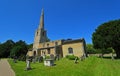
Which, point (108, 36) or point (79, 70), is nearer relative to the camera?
point (79, 70)

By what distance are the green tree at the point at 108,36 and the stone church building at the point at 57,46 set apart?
18.6ft

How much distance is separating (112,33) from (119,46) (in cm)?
378

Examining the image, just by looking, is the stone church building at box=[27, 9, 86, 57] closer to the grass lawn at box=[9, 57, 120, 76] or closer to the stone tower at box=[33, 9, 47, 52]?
the stone tower at box=[33, 9, 47, 52]

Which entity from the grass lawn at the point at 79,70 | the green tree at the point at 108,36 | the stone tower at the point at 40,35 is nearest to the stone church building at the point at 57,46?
the stone tower at the point at 40,35

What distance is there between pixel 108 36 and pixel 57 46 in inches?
751

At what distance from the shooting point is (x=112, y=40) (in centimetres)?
3177

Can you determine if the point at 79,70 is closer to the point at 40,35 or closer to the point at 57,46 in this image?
the point at 57,46

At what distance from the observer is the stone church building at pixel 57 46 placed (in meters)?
41.2

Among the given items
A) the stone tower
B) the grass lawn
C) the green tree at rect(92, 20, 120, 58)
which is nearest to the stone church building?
the stone tower

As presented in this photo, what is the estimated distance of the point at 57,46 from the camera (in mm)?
46062

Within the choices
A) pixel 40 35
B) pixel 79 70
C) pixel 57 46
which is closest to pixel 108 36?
pixel 57 46

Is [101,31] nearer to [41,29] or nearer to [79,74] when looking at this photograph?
[79,74]

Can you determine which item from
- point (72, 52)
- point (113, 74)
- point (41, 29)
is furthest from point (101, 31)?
point (41, 29)

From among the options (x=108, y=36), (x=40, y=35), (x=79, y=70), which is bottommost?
(x=79, y=70)
